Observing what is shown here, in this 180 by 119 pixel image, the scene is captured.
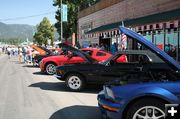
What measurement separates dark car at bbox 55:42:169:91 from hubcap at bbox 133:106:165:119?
4.48 metres

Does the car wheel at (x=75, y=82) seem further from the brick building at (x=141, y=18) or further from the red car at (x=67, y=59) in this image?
the brick building at (x=141, y=18)

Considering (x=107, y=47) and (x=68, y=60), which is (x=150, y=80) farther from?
(x=107, y=47)

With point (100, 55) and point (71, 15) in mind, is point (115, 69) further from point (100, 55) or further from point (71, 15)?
point (71, 15)

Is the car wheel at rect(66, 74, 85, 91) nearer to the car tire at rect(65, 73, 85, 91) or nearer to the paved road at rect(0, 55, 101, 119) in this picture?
the car tire at rect(65, 73, 85, 91)

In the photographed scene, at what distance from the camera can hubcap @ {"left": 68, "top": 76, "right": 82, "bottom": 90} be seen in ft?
37.4

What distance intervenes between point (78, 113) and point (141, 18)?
16.2m

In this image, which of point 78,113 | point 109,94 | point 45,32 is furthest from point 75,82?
point 45,32

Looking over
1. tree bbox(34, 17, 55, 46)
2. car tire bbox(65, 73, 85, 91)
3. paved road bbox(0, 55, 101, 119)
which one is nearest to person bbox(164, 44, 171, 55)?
paved road bbox(0, 55, 101, 119)

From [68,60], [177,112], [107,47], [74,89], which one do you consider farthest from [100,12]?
[177,112]

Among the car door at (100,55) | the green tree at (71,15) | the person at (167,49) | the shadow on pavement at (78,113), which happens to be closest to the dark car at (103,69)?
the shadow on pavement at (78,113)

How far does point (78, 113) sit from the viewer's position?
308 inches

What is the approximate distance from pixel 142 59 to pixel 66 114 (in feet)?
12.8

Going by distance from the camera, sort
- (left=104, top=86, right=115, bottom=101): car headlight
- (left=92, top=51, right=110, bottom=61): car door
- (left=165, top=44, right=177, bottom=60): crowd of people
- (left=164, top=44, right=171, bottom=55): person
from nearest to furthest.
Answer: (left=104, top=86, right=115, bottom=101): car headlight → (left=92, top=51, right=110, bottom=61): car door → (left=165, top=44, right=177, bottom=60): crowd of people → (left=164, top=44, right=171, bottom=55): person

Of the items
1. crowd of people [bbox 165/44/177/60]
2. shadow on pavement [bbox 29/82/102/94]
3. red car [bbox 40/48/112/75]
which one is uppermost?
crowd of people [bbox 165/44/177/60]
